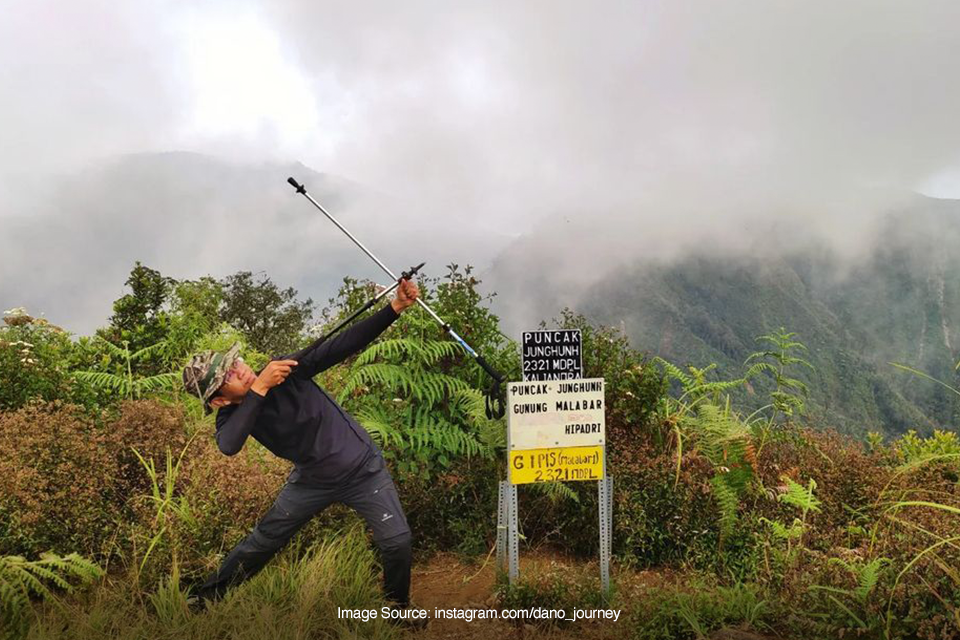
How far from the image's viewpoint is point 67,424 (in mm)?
5855

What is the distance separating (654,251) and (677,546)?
19268 centimetres

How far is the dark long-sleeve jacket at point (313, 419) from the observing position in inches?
170

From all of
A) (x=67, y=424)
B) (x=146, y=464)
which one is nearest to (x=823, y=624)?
(x=146, y=464)

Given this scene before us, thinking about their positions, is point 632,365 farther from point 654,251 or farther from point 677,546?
point 654,251

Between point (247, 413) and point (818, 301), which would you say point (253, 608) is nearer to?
point (247, 413)

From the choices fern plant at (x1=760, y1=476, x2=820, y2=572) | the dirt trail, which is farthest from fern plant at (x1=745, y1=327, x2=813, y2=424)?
the dirt trail

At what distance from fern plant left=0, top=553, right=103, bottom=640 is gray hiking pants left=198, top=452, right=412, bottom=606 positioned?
2.67 ft

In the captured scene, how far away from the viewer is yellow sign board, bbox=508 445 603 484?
5.00 meters

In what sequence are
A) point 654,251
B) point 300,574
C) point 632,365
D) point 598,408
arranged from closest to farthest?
point 300,574 < point 598,408 < point 632,365 < point 654,251

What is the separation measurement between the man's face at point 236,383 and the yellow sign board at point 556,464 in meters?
1.92

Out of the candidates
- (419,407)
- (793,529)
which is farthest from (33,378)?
(793,529)

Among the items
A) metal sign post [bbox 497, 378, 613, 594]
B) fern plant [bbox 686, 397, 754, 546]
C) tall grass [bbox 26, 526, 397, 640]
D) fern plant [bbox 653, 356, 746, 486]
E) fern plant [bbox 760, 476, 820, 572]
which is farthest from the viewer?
fern plant [bbox 653, 356, 746, 486]

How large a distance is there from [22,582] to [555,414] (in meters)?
3.82

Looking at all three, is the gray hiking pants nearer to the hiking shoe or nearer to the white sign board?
the hiking shoe
